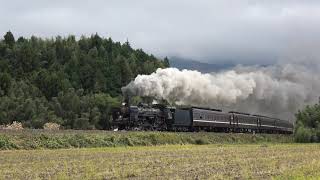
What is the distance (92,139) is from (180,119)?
21.1 metres

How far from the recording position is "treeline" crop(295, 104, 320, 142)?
87.1m

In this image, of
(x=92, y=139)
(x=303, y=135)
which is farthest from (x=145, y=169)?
(x=303, y=135)

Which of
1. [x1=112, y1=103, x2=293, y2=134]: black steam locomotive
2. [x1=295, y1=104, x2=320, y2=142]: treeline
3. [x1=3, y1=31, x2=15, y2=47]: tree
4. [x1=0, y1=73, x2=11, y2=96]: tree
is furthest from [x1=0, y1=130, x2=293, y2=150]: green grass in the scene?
[x1=3, y1=31, x2=15, y2=47]: tree

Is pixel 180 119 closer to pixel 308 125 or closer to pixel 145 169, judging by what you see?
pixel 308 125

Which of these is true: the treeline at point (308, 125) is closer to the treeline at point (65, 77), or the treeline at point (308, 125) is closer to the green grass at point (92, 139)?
the green grass at point (92, 139)

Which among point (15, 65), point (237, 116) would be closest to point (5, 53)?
point (15, 65)

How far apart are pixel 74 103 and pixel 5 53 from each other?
3950 cm

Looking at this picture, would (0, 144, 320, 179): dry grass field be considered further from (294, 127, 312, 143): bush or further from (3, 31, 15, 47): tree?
(3, 31, 15, 47): tree

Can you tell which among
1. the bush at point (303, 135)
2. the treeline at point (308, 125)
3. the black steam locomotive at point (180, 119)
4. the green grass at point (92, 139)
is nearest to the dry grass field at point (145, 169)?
the green grass at point (92, 139)

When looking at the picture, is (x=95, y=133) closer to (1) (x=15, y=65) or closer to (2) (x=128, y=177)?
(2) (x=128, y=177)

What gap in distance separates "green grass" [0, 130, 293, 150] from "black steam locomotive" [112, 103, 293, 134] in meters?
4.07

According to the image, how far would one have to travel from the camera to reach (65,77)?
154625 mm

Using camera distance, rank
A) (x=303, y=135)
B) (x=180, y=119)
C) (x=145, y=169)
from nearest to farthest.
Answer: (x=145, y=169), (x=180, y=119), (x=303, y=135)

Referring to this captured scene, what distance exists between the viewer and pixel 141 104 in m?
69.8
